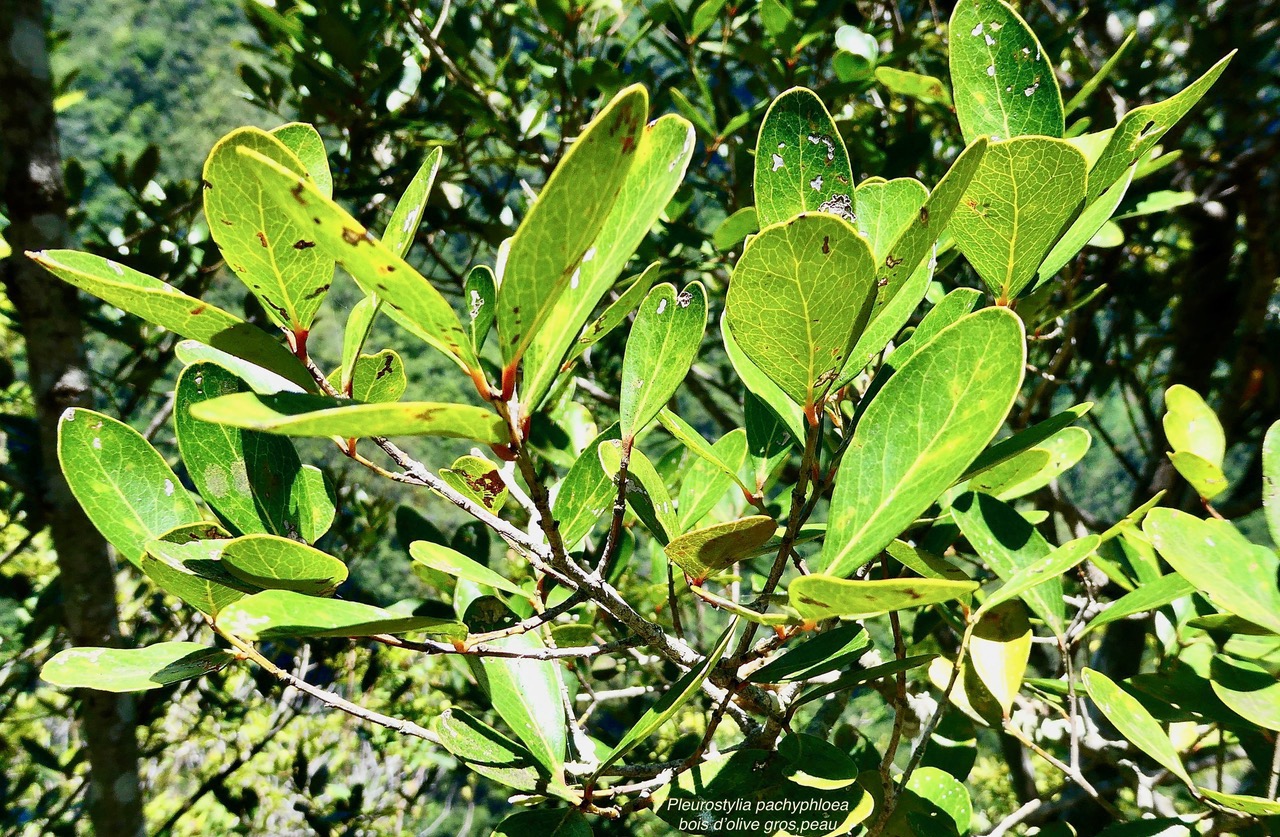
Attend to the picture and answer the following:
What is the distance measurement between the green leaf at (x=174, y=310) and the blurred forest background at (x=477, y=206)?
0.53 m

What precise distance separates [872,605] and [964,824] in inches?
23.1

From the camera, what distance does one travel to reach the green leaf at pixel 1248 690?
65cm

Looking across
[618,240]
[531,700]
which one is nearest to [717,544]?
[618,240]

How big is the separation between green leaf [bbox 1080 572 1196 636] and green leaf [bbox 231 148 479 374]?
26.1 inches

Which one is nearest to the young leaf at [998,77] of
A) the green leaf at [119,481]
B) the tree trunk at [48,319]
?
the green leaf at [119,481]

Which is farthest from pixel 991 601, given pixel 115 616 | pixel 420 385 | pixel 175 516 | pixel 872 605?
pixel 420 385

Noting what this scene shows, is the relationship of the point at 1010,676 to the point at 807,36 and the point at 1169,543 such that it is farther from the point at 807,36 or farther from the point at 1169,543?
the point at 807,36

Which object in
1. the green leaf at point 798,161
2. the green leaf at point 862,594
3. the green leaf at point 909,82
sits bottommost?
the green leaf at point 862,594

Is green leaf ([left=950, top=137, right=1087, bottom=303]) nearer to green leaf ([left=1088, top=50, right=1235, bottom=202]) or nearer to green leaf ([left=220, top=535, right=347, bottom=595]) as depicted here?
green leaf ([left=1088, top=50, right=1235, bottom=202])

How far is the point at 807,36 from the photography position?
1506mm

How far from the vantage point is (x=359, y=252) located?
359 mm

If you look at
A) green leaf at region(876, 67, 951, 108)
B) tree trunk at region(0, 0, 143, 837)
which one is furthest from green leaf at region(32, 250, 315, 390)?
tree trunk at region(0, 0, 143, 837)

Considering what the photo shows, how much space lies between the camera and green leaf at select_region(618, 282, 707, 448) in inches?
22.6

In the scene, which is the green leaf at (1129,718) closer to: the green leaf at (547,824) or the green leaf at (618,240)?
the green leaf at (547,824)
